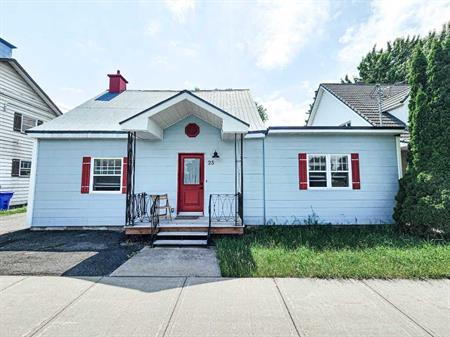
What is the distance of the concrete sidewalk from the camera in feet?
8.48

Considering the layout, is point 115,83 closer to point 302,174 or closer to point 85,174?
point 85,174

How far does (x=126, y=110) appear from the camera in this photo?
9.66 m

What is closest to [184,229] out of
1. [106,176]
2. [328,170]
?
Result: [106,176]

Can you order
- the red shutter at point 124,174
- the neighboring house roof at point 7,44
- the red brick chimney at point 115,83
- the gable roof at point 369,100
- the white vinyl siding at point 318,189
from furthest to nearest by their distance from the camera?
the neighboring house roof at point 7,44 → the red brick chimney at point 115,83 → the gable roof at point 369,100 → the red shutter at point 124,174 → the white vinyl siding at point 318,189

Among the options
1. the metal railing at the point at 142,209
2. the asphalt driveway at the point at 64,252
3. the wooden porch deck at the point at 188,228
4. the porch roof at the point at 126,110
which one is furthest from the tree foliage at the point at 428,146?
the asphalt driveway at the point at 64,252

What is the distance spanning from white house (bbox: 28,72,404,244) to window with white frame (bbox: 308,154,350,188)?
0.03m

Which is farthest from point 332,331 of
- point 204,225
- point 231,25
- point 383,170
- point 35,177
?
point 35,177

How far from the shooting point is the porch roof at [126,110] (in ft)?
25.8

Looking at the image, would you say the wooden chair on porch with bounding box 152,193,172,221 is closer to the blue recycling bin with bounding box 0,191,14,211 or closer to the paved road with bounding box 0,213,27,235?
the paved road with bounding box 0,213,27,235

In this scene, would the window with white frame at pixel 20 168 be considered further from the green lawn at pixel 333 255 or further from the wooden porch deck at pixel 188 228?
the green lawn at pixel 333 255

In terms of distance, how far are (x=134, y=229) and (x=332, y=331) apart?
534 centimetres

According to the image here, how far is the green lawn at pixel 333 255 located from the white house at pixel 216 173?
1.27 m

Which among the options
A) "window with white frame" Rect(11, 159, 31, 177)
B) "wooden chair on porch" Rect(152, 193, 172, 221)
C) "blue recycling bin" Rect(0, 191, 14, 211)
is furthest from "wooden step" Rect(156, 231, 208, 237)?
"window with white frame" Rect(11, 159, 31, 177)

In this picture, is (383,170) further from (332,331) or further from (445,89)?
(332,331)
